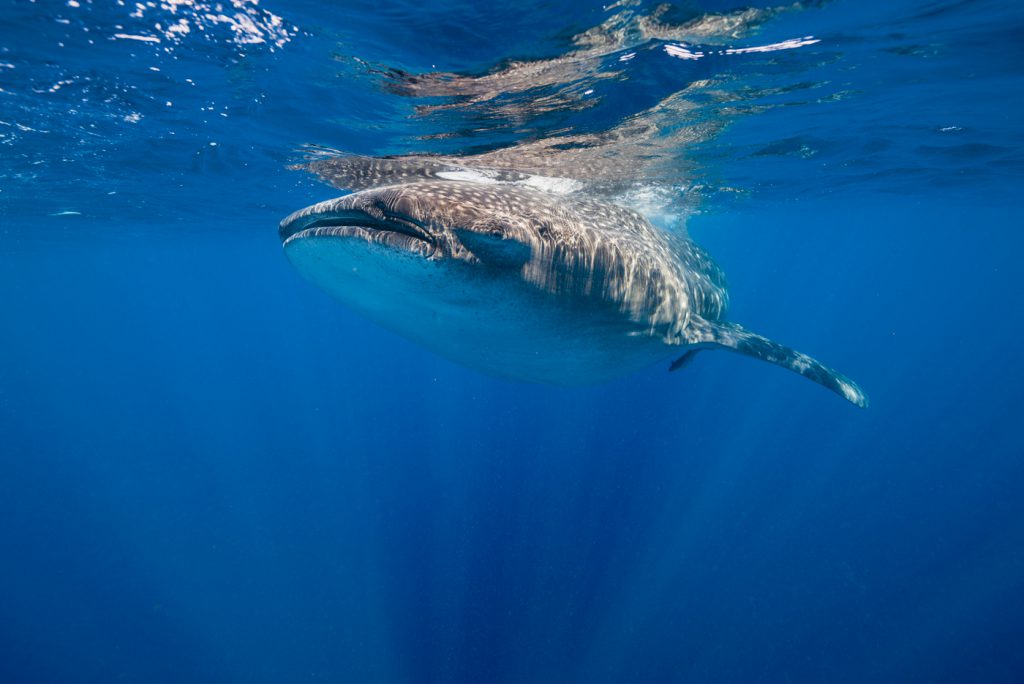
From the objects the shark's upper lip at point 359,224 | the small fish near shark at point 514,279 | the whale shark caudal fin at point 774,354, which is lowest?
the whale shark caudal fin at point 774,354

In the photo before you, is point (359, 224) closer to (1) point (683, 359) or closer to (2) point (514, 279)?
(2) point (514, 279)

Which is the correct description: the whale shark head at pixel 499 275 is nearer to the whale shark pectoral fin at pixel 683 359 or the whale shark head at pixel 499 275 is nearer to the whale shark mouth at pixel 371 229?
the whale shark mouth at pixel 371 229

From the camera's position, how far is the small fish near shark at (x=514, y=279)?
12.1 ft

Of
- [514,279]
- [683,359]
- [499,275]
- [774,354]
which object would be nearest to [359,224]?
[499,275]

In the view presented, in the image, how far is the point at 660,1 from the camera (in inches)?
239

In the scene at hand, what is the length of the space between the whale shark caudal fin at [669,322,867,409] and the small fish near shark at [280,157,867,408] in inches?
0.8

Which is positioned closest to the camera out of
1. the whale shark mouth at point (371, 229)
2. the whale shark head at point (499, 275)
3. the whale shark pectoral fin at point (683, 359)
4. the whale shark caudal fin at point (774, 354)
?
the whale shark mouth at point (371, 229)

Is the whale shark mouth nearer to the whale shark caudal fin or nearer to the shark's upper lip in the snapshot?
the shark's upper lip

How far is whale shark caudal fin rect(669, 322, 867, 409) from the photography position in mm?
6477

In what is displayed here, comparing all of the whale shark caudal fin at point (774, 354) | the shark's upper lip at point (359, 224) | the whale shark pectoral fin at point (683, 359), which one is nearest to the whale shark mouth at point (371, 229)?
the shark's upper lip at point (359, 224)

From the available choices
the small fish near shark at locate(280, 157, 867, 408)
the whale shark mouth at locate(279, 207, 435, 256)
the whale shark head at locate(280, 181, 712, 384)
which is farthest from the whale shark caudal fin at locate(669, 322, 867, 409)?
the whale shark mouth at locate(279, 207, 435, 256)

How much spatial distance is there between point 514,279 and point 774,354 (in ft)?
12.6

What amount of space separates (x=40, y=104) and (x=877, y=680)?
19178 mm

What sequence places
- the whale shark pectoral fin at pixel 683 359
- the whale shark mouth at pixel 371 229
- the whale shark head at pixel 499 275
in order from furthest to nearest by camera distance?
the whale shark pectoral fin at pixel 683 359 → the whale shark head at pixel 499 275 → the whale shark mouth at pixel 371 229
